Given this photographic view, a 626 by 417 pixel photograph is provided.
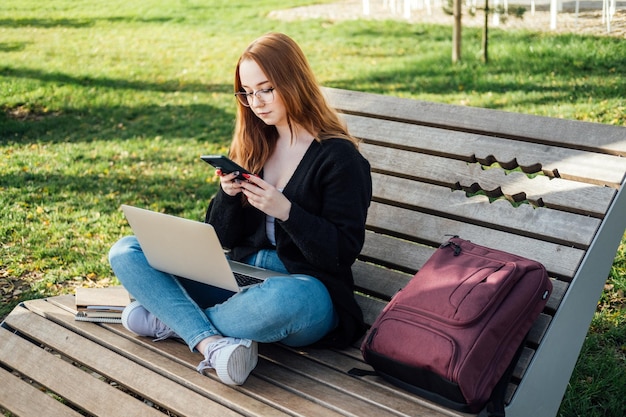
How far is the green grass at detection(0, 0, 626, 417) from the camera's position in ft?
15.6

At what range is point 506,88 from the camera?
7.03m

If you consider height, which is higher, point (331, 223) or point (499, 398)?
point (331, 223)

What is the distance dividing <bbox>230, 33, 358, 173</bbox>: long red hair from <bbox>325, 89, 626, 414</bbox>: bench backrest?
1.63 ft

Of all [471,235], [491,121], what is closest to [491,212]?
[471,235]

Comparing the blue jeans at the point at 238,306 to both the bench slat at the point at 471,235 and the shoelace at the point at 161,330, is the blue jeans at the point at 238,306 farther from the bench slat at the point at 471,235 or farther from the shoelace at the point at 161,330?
the bench slat at the point at 471,235

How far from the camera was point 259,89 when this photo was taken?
290 centimetres

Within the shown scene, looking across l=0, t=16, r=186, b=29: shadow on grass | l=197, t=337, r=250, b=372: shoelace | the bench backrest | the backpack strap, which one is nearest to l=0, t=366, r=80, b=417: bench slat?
l=197, t=337, r=250, b=372: shoelace

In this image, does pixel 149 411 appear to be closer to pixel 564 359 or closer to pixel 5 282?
pixel 564 359

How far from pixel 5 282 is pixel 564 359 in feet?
10.4

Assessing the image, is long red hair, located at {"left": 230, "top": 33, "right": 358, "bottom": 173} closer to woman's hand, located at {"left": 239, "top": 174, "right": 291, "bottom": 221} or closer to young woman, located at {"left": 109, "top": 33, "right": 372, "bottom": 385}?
young woman, located at {"left": 109, "top": 33, "right": 372, "bottom": 385}

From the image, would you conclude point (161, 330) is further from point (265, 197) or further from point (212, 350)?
point (265, 197)

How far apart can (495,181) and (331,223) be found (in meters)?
0.78

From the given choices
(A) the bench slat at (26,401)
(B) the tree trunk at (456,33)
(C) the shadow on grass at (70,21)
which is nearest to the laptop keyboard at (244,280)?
(A) the bench slat at (26,401)

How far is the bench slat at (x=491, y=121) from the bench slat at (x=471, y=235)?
16.6 inches
